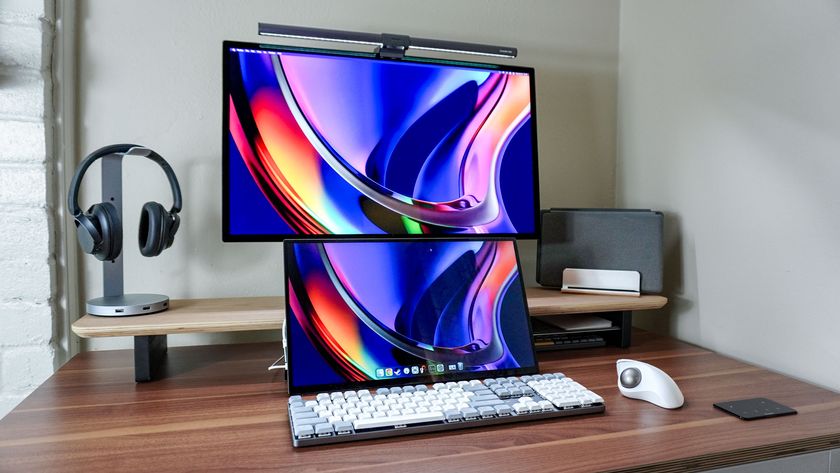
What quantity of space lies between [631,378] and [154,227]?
2.79 ft

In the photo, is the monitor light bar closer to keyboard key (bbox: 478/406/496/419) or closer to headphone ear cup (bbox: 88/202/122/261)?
headphone ear cup (bbox: 88/202/122/261)

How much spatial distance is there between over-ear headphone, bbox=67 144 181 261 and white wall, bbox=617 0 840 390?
110 centimetres

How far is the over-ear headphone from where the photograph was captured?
97cm

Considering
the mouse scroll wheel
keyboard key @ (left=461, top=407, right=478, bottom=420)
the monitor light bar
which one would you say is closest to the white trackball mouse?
the mouse scroll wheel

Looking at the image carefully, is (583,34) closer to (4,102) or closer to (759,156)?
(759,156)

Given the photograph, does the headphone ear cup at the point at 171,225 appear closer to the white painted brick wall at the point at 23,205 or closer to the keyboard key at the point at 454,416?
the white painted brick wall at the point at 23,205

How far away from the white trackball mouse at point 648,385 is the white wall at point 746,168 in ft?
1.12

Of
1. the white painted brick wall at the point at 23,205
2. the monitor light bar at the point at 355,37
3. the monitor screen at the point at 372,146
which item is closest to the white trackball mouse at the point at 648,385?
the monitor screen at the point at 372,146

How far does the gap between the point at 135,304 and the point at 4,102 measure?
48cm

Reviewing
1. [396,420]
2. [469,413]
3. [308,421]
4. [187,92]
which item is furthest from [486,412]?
[187,92]

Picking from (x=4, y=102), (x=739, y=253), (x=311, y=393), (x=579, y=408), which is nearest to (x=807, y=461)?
(x=579, y=408)

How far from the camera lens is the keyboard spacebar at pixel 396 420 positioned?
0.73m

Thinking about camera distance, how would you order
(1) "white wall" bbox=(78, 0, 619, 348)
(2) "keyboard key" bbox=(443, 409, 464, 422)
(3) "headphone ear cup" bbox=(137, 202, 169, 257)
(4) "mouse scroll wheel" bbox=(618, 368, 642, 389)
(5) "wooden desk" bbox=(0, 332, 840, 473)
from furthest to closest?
(1) "white wall" bbox=(78, 0, 619, 348) → (3) "headphone ear cup" bbox=(137, 202, 169, 257) → (4) "mouse scroll wheel" bbox=(618, 368, 642, 389) → (2) "keyboard key" bbox=(443, 409, 464, 422) → (5) "wooden desk" bbox=(0, 332, 840, 473)

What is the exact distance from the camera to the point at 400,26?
1326 millimetres
